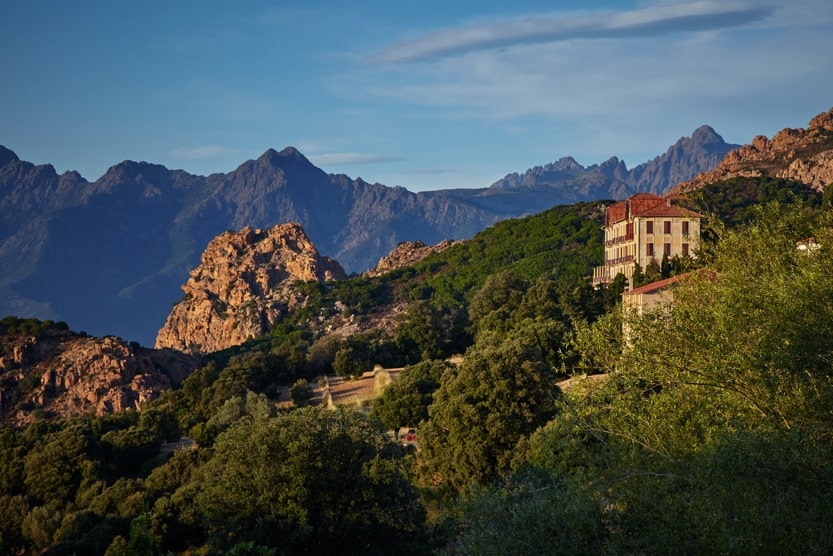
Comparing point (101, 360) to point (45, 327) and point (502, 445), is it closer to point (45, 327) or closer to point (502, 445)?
point (45, 327)

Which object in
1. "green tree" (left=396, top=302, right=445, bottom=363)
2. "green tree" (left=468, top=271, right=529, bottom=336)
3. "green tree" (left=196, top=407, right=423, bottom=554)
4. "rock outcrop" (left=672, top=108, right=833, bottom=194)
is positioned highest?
"rock outcrop" (left=672, top=108, right=833, bottom=194)

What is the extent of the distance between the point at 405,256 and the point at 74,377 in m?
61.8

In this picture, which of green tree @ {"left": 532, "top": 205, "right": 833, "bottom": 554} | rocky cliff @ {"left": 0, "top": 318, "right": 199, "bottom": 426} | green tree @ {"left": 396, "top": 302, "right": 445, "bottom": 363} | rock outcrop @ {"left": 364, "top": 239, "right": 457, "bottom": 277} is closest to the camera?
green tree @ {"left": 532, "top": 205, "right": 833, "bottom": 554}

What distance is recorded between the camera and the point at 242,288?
4117 inches

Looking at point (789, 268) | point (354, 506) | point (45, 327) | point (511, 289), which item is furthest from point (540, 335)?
point (45, 327)

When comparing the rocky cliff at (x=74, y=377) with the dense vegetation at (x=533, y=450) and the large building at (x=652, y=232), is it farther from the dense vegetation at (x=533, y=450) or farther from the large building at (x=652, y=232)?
the large building at (x=652, y=232)

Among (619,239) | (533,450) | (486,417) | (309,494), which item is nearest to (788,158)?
(619,239)

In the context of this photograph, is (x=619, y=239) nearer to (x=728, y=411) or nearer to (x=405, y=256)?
(x=728, y=411)

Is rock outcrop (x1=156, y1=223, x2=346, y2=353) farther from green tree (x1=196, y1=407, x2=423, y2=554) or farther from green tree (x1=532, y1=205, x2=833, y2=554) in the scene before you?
green tree (x1=532, y1=205, x2=833, y2=554)

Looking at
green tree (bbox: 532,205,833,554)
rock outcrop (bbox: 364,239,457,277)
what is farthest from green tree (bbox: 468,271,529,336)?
rock outcrop (bbox: 364,239,457,277)

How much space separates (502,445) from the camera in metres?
40.2

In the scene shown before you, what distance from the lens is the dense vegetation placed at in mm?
17750

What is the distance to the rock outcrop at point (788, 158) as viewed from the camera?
110625 millimetres

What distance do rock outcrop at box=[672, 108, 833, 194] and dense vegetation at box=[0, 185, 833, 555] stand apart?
192ft
